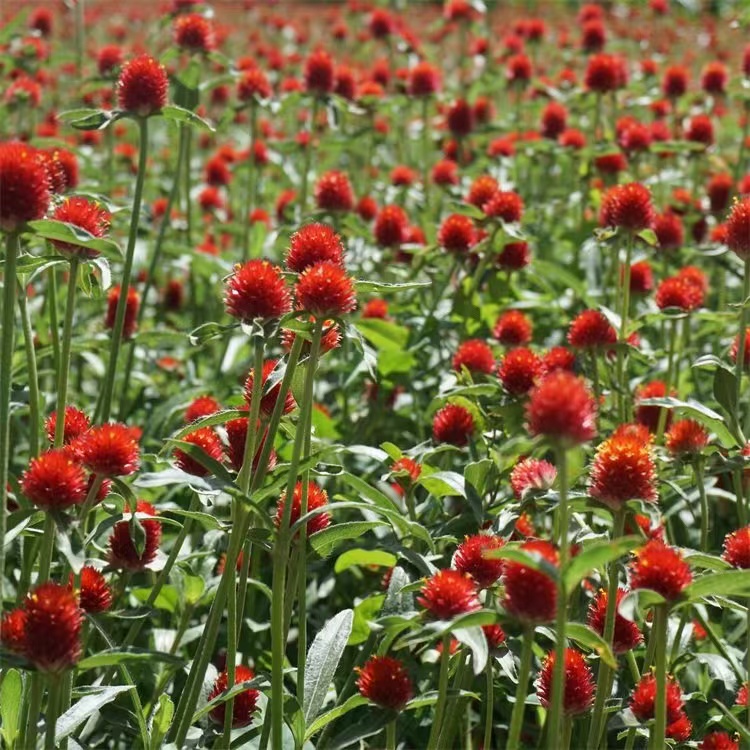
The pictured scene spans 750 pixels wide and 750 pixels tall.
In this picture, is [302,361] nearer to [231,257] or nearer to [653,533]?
[653,533]

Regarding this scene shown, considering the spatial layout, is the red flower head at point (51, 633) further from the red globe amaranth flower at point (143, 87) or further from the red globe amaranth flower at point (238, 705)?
the red globe amaranth flower at point (143, 87)

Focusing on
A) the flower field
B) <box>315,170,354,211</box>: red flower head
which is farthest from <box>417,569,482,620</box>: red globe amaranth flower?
<box>315,170,354,211</box>: red flower head

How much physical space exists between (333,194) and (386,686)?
209cm

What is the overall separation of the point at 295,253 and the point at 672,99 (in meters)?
3.45

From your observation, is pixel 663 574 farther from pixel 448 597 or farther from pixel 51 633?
pixel 51 633

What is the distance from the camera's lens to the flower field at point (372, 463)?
1.54 m

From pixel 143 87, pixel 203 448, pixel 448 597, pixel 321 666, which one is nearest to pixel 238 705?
pixel 321 666

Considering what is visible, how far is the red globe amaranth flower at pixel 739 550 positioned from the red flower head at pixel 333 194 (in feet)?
6.49

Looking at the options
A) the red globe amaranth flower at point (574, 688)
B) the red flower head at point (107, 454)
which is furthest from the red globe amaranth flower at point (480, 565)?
the red flower head at point (107, 454)

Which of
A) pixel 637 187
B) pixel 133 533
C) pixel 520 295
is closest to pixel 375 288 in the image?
pixel 133 533

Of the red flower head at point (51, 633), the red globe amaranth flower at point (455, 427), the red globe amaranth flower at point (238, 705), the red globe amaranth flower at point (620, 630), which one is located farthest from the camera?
the red globe amaranth flower at point (455, 427)

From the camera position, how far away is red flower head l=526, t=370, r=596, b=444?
4.23 feet

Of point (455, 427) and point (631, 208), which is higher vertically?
point (631, 208)

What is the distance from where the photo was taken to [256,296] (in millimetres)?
1702
